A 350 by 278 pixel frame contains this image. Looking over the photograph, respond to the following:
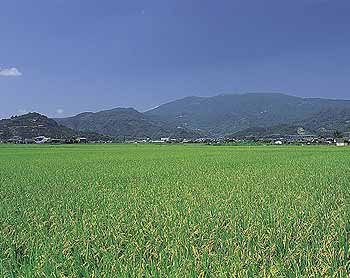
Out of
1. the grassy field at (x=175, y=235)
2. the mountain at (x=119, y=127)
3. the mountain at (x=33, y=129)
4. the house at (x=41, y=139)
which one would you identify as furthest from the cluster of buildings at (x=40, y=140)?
the grassy field at (x=175, y=235)

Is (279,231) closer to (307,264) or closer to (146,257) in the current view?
(307,264)

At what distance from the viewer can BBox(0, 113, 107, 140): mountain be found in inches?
3155

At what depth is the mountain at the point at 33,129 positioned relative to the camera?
80125 mm

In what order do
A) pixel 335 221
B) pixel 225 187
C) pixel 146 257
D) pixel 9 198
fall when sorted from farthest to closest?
1. pixel 225 187
2. pixel 9 198
3. pixel 335 221
4. pixel 146 257

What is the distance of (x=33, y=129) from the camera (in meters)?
83.6

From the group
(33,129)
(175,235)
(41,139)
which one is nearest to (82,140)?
(41,139)

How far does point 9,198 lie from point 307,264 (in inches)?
240

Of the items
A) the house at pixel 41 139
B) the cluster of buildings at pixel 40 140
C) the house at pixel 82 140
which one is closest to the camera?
the cluster of buildings at pixel 40 140

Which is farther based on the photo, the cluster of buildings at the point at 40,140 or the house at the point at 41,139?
the house at the point at 41,139

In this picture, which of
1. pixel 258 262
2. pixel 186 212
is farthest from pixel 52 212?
pixel 258 262

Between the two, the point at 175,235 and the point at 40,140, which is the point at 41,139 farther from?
the point at 175,235

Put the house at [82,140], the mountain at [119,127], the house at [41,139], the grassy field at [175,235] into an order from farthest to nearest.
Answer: the mountain at [119,127], the house at [82,140], the house at [41,139], the grassy field at [175,235]

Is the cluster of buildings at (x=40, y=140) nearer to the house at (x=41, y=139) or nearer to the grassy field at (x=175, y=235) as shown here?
the house at (x=41, y=139)

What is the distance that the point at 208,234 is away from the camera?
14.9ft
